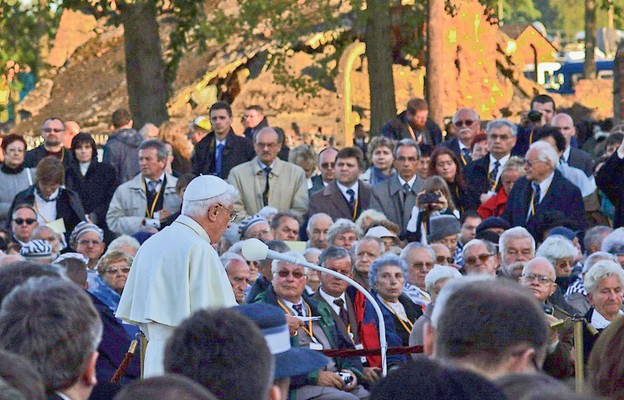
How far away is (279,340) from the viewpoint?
5605 millimetres

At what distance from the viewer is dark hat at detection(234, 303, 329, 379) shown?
215 inches

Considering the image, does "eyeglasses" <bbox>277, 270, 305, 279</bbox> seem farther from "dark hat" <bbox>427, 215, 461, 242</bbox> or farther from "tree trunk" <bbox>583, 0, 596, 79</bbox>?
"tree trunk" <bbox>583, 0, 596, 79</bbox>

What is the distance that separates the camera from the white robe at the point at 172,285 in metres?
8.06

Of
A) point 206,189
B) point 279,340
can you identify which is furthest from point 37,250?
point 279,340

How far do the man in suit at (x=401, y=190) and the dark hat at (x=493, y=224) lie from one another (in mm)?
1309

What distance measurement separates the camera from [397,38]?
3019cm

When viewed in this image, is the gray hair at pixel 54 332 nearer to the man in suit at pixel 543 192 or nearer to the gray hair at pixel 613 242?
the gray hair at pixel 613 242

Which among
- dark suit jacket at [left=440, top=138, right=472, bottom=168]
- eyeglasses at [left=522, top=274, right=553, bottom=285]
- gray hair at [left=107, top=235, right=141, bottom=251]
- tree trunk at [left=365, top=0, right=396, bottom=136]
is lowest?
eyeglasses at [left=522, top=274, right=553, bottom=285]

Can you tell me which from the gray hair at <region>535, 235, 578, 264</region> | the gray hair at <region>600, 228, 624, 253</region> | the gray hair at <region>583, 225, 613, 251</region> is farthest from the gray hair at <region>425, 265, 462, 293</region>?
the gray hair at <region>583, 225, 613, 251</region>

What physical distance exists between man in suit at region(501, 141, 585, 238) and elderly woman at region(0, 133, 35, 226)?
16.2ft

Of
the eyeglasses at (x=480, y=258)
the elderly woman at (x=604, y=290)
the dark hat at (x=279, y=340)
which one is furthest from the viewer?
the eyeglasses at (x=480, y=258)

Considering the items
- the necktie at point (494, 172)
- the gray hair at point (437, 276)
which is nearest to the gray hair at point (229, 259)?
the gray hair at point (437, 276)

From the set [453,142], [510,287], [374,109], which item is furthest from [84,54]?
[510,287]

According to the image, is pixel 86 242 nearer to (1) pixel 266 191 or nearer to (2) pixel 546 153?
(1) pixel 266 191
